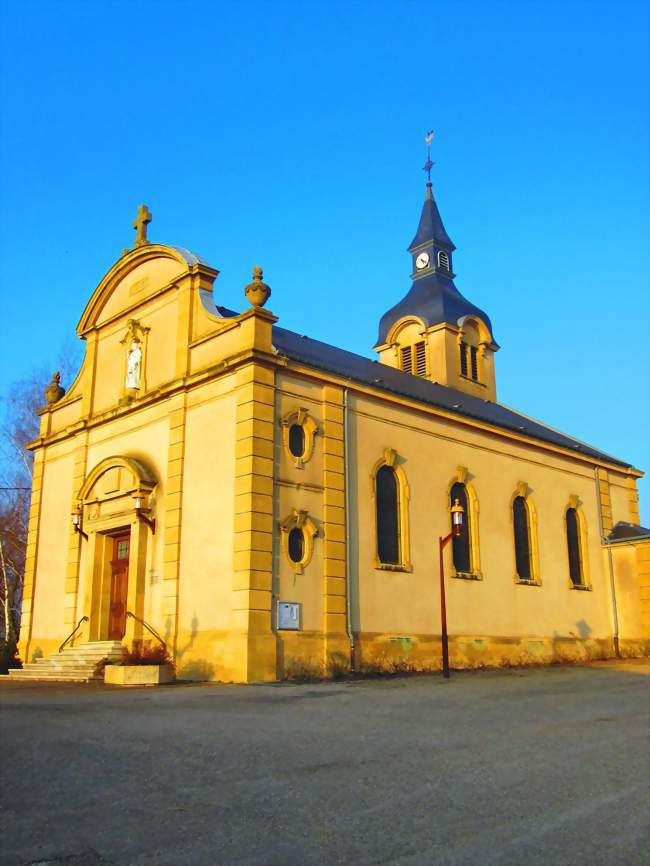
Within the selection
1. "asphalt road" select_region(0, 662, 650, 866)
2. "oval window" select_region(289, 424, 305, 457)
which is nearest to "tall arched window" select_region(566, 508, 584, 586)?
"oval window" select_region(289, 424, 305, 457)

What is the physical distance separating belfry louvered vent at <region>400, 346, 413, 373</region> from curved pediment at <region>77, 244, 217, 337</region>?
13.1m

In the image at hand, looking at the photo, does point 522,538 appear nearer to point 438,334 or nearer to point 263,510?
point 438,334

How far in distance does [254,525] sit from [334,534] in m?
2.50

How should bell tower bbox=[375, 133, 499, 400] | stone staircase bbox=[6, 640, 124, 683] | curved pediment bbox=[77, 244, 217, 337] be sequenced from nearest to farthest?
stone staircase bbox=[6, 640, 124, 683]
curved pediment bbox=[77, 244, 217, 337]
bell tower bbox=[375, 133, 499, 400]

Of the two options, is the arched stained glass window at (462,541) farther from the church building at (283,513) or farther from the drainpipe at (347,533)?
the drainpipe at (347,533)

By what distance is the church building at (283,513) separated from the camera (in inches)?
727

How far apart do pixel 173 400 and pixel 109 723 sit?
1192 centimetres

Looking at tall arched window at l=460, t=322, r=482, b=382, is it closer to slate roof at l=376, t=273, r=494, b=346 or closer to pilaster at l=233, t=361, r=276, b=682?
slate roof at l=376, t=273, r=494, b=346

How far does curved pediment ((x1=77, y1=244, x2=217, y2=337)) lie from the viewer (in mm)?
22312

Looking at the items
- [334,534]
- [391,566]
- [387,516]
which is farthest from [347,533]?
[387,516]

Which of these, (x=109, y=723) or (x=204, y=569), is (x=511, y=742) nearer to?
(x=109, y=723)

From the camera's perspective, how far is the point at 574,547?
93.7 ft

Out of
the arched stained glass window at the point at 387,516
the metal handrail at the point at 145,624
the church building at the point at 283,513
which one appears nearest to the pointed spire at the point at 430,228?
the church building at the point at 283,513

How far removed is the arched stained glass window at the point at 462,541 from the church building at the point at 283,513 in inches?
3.2
